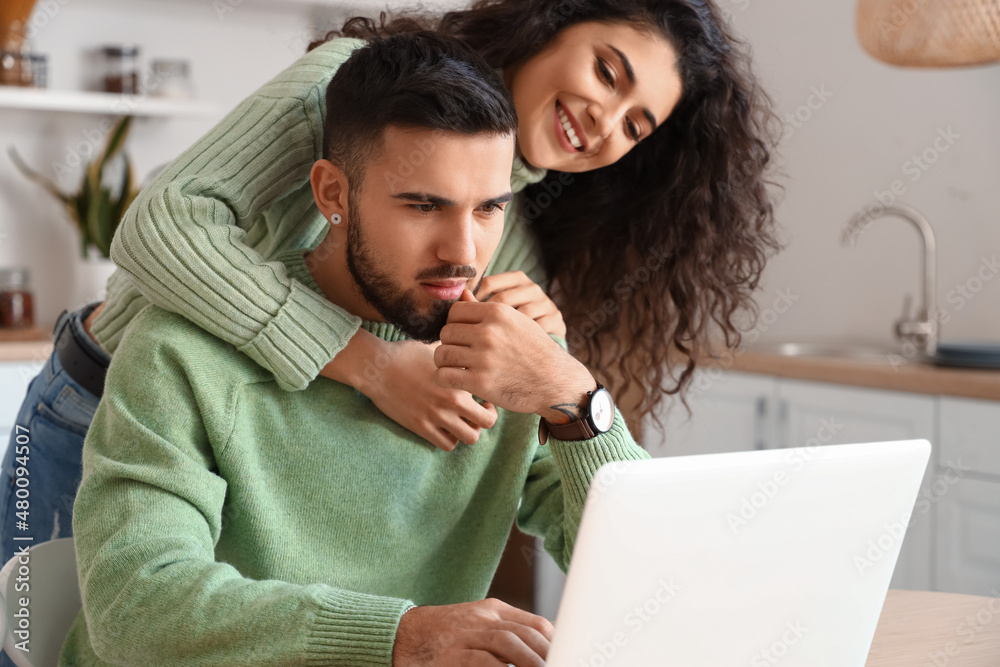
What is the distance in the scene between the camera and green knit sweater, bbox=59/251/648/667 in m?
0.84

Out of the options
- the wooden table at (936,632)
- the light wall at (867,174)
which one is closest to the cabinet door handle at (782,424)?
Answer: the light wall at (867,174)

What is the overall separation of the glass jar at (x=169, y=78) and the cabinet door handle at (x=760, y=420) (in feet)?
6.20

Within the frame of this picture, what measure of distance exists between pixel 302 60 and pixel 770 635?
0.88 metres

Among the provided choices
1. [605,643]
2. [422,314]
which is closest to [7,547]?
[422,314]

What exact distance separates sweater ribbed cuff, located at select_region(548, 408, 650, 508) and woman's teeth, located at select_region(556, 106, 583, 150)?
1.54 feet

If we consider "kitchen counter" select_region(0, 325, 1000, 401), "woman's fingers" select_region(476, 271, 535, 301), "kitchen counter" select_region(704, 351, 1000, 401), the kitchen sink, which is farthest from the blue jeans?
the kitchen sink

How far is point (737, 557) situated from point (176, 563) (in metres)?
0.49

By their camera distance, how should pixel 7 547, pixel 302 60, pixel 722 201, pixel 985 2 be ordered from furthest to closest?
pixel 985 2, pixel 722 201, pixel 7 547, pixel 302 60

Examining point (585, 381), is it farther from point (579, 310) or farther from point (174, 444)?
point (579, 310)

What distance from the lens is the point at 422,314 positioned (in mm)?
1087

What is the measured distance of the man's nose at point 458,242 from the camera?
3.38 feet

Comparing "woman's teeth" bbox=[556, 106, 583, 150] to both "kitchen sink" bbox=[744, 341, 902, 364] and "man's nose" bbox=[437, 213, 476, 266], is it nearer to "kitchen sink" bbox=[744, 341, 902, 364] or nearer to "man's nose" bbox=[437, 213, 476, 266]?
"man's nose" bbox=[437, 213, 476, 266]

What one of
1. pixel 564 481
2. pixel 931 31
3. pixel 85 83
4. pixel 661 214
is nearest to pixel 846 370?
pixel 931 31

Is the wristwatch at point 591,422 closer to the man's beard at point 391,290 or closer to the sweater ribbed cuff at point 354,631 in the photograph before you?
the man's beard at point 391,290
